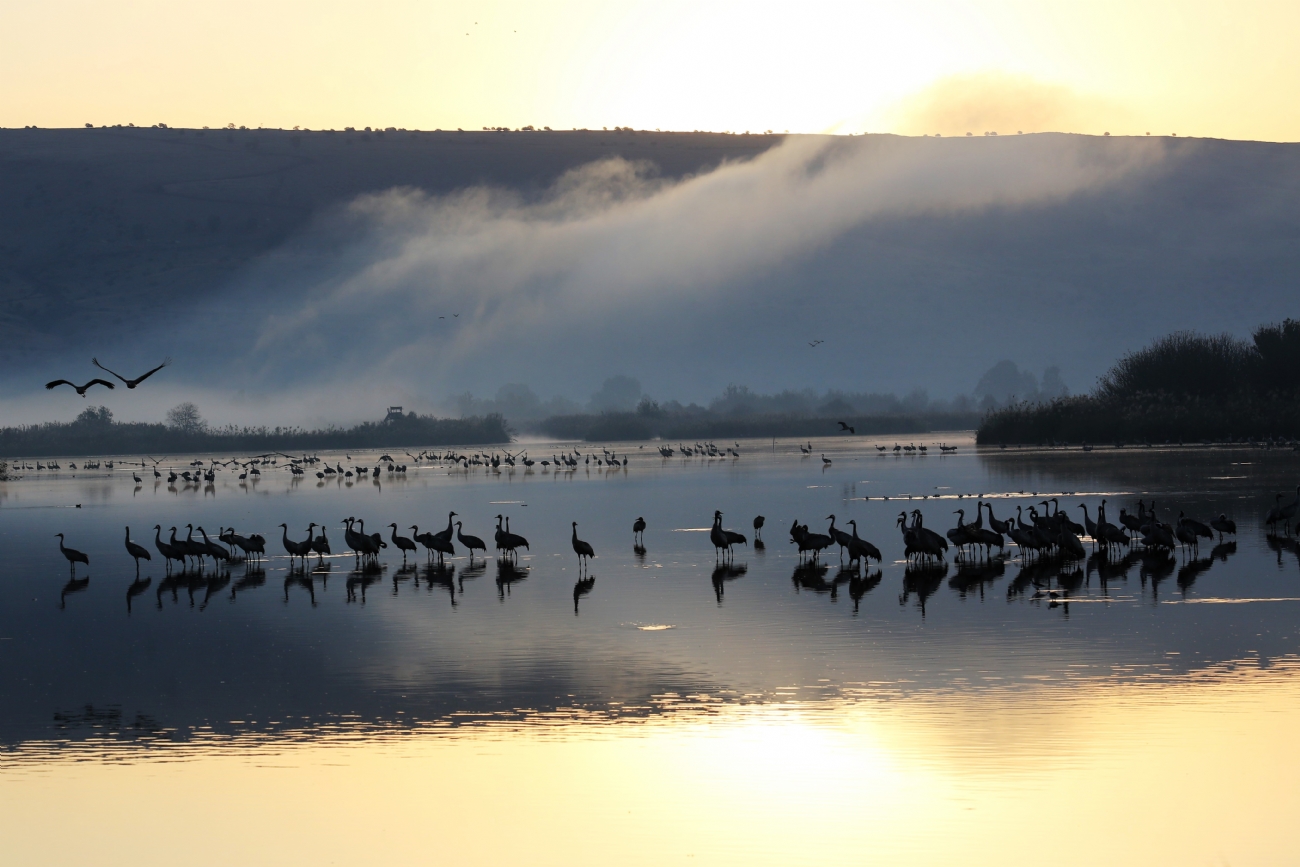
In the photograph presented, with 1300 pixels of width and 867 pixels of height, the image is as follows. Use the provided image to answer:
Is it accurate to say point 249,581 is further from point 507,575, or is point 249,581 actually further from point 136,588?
point 507,575

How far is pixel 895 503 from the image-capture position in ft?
133

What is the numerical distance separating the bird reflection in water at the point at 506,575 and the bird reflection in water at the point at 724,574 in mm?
A: 3397

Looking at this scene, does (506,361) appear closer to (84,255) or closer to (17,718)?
(84,255)

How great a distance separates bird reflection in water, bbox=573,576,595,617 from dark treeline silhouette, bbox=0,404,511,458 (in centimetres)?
7940

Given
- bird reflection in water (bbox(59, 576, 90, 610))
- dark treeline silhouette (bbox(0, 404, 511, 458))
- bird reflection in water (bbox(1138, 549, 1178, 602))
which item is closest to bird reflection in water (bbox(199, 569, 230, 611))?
bird reflection in water (bbox(59, 576, 90, 610))

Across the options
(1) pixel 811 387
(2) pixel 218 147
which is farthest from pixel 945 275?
(2) pixel 218 147

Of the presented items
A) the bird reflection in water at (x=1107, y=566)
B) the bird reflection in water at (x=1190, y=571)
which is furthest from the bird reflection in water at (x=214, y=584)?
the bird reflection in water at (x=1190, y=571)

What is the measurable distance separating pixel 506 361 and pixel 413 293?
17042mm

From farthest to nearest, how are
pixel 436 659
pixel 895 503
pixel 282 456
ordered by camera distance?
pixel 282 456 < pixel 895 503 < pixel 436 659

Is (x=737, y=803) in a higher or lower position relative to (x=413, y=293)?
lower

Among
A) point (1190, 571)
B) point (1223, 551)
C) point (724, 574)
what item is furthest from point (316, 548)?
point (1223, 551)

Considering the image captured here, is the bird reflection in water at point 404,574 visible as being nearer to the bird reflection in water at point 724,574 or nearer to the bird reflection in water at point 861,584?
the bird reflection in water at point 724,574

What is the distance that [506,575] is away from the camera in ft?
86.7

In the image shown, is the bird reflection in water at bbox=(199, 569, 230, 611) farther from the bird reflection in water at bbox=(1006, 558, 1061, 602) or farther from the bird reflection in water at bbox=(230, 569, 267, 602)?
the bird reflection in water at bbox=(1006, 558, 1061, 602)
